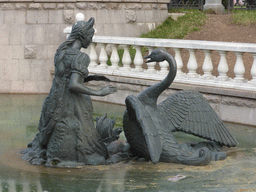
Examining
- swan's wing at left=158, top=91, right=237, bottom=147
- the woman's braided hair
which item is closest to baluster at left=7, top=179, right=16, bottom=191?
the woman's braided hair

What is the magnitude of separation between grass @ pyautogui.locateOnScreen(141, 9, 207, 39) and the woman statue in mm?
7484

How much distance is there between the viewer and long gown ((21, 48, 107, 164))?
6359 millimetres

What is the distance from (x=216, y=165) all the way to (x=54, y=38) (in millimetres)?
6943

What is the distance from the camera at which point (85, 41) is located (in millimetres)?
6504

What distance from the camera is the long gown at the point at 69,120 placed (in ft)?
20.9

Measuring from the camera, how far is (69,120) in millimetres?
6395

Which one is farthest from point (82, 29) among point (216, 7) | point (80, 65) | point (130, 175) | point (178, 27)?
point (216, 7)

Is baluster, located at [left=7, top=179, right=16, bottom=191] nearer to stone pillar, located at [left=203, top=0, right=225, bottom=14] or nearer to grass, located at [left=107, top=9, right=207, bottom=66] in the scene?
grass, located at [left=107, top=9, right=207, bottom=66]

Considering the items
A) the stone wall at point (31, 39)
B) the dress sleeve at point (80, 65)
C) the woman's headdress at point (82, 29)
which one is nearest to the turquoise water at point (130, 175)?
the dress sleeve at point (80, 65)

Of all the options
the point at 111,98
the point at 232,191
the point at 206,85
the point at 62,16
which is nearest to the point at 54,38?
the point at 62,16

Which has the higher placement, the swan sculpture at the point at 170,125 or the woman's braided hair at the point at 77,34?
the woman's braided hair at the point at 77,34

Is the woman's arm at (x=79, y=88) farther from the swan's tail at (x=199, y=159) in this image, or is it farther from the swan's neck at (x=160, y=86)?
the swan's tail at (x=199, y=159)

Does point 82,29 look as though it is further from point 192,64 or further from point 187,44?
point 192,64

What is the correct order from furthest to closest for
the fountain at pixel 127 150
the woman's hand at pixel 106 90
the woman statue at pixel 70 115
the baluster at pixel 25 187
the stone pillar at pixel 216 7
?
the stone pillar at pixel 216 7, the woman statue at pixel 70 115, the woman's hand at pixel 106 90, the fountain at pixel 127 150, the baluster at pixel 25 187
